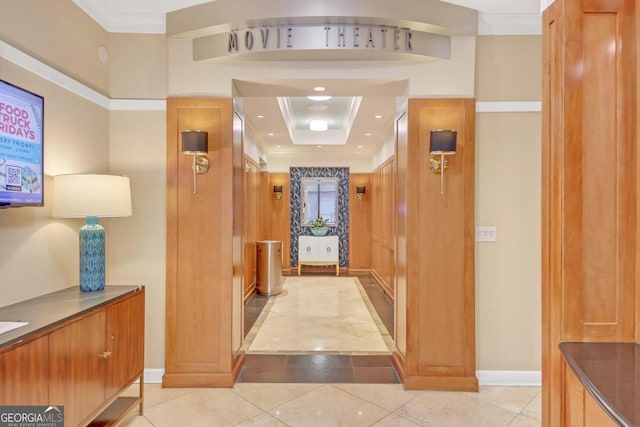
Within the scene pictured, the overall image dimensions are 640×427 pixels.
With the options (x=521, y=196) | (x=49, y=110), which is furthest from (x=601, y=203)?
(x=49, y=110)

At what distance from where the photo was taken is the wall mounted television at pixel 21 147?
1.82 m

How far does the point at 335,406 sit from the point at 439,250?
1462 millimetres

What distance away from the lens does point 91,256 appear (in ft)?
7.57

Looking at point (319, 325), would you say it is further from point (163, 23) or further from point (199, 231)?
point (163, 23)

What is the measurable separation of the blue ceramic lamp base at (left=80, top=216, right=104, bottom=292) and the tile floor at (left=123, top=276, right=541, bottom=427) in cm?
101

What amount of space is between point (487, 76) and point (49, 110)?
10.8 feet

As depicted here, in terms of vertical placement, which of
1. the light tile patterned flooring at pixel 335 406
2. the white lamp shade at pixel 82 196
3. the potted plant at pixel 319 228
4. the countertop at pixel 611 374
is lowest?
the light tile patterned flooring at pixel 335 406

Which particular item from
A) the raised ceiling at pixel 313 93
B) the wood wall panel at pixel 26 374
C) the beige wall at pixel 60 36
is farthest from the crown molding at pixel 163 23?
the wood wall panel at pixel 26 374

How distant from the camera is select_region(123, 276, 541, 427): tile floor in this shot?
2482mm

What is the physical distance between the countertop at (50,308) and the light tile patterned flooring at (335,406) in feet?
3.15

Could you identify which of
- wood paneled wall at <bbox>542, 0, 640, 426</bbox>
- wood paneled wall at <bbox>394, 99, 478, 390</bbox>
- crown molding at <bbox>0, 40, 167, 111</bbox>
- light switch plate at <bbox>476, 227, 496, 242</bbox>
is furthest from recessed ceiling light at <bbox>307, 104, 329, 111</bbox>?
wood paneled wall at <bbox>542, 0, 640, 426</bbox>

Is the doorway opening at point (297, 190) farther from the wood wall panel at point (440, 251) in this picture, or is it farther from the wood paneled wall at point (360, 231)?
the wood wall panel at point (440, 251)

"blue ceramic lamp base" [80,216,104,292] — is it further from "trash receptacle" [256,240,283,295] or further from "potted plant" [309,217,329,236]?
"potted plant" [309,217,329,236]

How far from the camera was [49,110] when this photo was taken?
231cm
